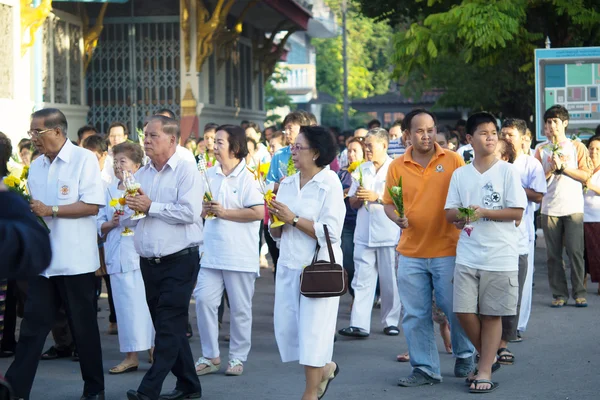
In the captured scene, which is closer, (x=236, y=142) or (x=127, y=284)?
(x=236, y=142)

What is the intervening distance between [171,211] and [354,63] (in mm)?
56265

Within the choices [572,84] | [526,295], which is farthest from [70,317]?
[572,84]

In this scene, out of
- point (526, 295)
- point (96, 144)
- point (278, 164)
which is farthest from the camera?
point (278, 164)

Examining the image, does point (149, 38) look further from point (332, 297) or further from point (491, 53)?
point (332, 297)

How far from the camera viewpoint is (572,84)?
17.0m

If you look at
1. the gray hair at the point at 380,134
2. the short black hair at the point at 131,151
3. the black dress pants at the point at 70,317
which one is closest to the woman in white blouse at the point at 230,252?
the short black hair at the point at 131,151

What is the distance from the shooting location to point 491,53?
1858 centimetres

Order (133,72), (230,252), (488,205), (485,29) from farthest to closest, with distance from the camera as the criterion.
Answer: (133,72), (485,29), (230,252), (488,205)

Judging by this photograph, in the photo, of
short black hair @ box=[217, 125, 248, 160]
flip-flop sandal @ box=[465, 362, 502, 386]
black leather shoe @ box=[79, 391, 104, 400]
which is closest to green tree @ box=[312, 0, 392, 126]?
short black hair @ box=[217, 125, 248, 160]

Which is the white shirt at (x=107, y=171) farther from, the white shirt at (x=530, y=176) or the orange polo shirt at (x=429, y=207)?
A: the white shirt at (x=530, y=176)

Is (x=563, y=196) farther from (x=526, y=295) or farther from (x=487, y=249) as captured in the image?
(x=487, y=249)

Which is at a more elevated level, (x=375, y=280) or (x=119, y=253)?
(x=119, y=253)

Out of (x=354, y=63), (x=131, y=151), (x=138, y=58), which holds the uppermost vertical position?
(x=354, y=63)

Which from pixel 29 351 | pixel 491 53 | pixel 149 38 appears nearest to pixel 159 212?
pixel 29 351
